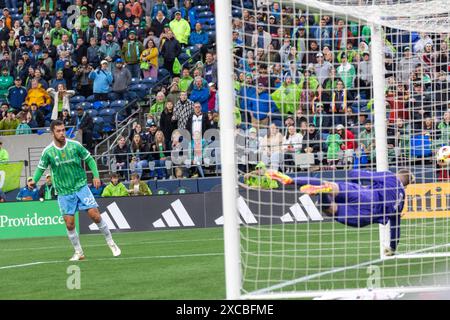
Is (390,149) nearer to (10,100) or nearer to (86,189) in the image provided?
(86,189)

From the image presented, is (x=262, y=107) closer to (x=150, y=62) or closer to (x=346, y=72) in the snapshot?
(x=346, y=72)

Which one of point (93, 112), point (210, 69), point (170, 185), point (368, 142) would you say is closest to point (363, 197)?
point (368, 142)

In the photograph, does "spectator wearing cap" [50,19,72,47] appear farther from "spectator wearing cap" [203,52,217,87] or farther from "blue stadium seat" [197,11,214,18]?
"spectator wearing cap" [203,52,217,87]

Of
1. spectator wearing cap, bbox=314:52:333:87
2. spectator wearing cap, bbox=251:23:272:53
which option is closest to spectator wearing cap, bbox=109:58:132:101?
spectator wearing cap, bbox=314:52:333:87

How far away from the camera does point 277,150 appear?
15.6 meters

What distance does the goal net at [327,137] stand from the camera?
37.1 feet

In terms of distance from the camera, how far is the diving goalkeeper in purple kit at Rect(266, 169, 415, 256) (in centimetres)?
1286

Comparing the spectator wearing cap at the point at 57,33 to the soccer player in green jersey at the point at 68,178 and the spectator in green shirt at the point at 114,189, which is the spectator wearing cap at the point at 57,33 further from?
the soccer player in green jersey at the point at 68,178

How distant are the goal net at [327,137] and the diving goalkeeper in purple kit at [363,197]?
3 centimetres

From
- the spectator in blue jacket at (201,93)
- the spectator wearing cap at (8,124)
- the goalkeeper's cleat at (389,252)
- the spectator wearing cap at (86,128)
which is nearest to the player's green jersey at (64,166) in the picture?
the goalkeeper's cleat at (389,252)

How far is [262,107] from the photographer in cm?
1281

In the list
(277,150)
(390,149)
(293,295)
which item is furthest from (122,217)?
(293,295)

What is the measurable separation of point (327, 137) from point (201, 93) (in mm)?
7875

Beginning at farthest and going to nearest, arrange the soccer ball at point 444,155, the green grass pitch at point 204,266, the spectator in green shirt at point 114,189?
the spectator in green shirt at point 114,189 < the soccer ball at point 444,155 < the green grass pitch at point 204,266
